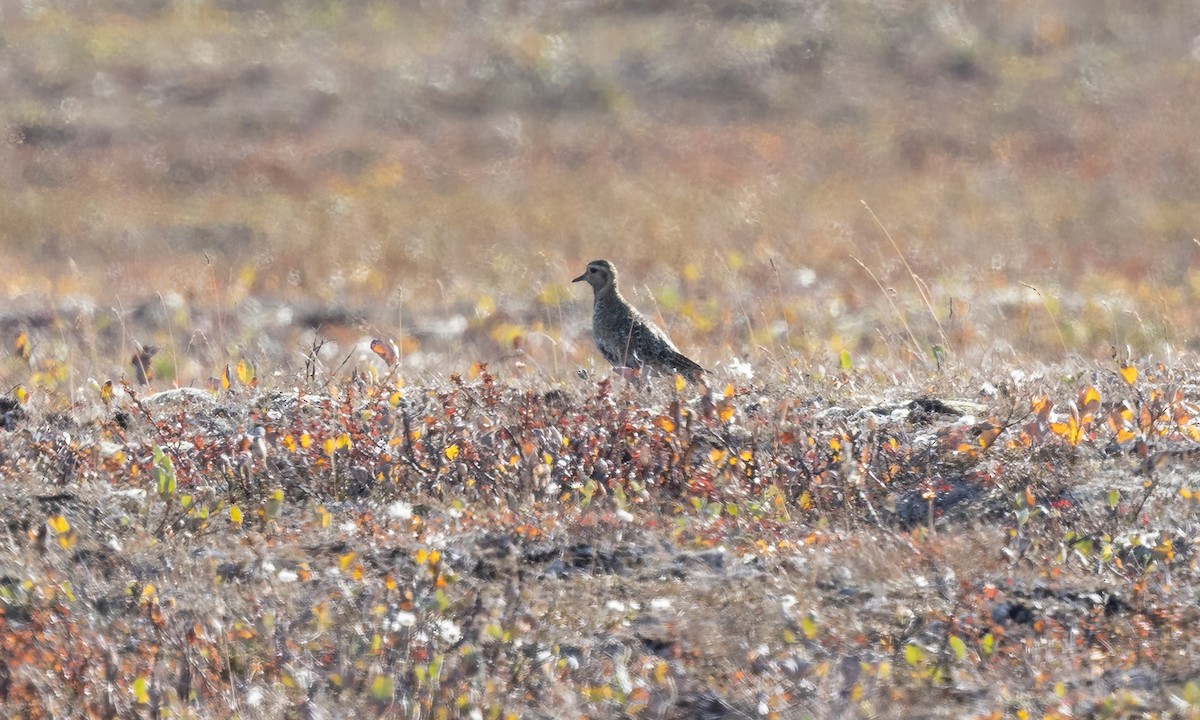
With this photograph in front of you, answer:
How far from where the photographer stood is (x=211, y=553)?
6.48 meters

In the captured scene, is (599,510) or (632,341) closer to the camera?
(599,510)

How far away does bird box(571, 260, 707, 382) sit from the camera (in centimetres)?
1020

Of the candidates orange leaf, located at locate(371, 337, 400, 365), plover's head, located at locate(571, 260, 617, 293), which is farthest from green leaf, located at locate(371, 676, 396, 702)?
plover's head, located at locate(571, 260, 617, 293)

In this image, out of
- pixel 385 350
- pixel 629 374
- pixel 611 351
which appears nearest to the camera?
pixel 385 350

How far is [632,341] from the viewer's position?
10.5 metres

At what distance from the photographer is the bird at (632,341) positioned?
10203mm

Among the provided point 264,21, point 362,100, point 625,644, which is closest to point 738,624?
point 625,644

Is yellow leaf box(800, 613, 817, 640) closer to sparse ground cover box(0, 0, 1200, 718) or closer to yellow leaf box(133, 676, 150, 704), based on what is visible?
sparse ground cover box(0, 0, 1200, 718)

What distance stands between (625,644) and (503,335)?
376 inches

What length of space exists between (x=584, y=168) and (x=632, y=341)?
20336 mm

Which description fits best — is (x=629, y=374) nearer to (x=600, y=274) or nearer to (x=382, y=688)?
(x=600, y=274)

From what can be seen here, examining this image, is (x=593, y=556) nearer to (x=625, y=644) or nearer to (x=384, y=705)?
(x=625, y=644)

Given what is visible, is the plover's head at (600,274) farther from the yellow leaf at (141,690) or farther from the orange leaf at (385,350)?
the yellow leaf at (141,690)

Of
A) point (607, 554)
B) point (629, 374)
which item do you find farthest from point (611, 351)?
point (607, 554)
